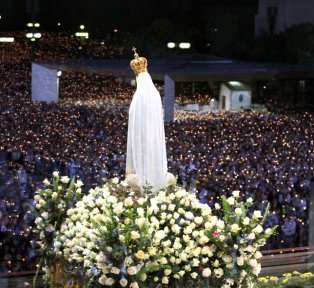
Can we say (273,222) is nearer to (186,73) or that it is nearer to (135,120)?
(135,120)

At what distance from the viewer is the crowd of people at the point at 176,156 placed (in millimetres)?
12297

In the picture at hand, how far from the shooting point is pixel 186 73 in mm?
22234

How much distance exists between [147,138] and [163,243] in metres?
1.01

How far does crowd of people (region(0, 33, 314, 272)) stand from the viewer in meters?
12.3

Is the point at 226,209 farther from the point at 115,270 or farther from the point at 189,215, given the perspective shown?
the point at 115,270

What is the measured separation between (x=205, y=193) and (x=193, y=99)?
495 inches

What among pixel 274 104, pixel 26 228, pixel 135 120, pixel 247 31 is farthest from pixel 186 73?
pixel 135 120

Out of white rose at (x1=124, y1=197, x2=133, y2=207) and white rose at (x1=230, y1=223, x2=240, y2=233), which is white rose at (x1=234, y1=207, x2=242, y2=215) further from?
white rose at (x1=124, y1=197, x2=133, y2=207)

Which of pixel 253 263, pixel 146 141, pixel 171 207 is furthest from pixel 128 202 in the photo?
pixel 253 263

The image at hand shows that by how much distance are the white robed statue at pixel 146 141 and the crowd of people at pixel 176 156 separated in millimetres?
2072

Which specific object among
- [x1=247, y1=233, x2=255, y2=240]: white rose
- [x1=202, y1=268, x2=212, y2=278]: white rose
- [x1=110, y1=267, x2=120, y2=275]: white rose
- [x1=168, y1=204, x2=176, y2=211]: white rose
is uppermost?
[x1=168, y1=204, x2=176, y2=211]: white rose

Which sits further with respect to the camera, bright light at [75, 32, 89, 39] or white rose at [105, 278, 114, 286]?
bright light at [75, 32, 89, 39]

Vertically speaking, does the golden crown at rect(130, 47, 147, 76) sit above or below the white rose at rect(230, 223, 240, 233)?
above

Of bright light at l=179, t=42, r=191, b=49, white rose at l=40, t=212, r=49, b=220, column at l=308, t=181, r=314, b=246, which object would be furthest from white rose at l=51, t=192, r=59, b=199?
bright light at l=179, t=42, r=191, b=49
